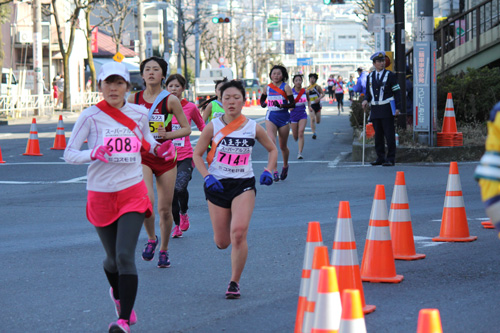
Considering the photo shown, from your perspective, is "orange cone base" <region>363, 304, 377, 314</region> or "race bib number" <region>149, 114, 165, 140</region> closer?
"orange cone base" <region>363, 304, 377, 314</region>

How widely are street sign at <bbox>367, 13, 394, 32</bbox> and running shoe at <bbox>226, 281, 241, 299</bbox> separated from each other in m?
15.0

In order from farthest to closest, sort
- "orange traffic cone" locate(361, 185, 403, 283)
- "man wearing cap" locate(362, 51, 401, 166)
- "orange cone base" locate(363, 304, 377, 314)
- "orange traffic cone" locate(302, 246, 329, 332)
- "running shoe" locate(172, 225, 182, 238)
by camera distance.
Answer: "man wearing cap" locate(362, 51, 401, 166), "running shoe" locate(172, 225, 182, 238), "orange traffic cone" locate(361, 185, 403, 283), "orange cone base" locate(363, 304, 377, 314), "orange traffic cone" locate(302, 246, 329, 332)

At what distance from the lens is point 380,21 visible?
21.2m

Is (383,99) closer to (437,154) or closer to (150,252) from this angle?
(437,154)

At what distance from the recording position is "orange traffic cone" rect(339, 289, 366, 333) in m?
3.94

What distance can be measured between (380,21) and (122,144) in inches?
631

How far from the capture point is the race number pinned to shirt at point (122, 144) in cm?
595

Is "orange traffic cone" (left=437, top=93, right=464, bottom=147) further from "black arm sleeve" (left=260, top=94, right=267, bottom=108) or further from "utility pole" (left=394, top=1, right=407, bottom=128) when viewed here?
"black arm sleeve" (left=260, top=94, right=267, bottom=108)

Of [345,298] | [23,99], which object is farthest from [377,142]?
[23,99]

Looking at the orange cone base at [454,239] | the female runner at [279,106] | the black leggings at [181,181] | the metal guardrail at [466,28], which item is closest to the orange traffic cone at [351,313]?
the orange cone base at [454,239]

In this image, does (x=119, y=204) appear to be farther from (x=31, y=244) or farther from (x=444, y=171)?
(x=444, y=171)

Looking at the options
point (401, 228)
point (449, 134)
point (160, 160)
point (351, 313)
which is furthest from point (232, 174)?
point (449, 134)

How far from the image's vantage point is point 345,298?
3.96 m

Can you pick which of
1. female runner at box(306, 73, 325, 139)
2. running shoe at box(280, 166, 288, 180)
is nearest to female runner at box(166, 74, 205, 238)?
running shoe at box(280, 166, 288, 180)
